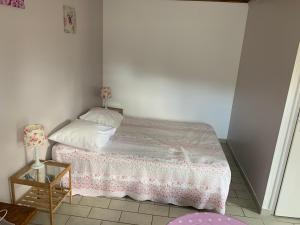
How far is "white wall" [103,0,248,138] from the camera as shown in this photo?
361 centimetres

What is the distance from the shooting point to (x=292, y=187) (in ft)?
7.36

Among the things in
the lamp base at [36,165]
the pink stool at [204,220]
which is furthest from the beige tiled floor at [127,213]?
the pink stool at [204,220]

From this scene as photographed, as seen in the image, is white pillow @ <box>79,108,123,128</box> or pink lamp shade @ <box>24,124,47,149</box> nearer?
pink lamp shade @ <box>24,124,47,149</box>

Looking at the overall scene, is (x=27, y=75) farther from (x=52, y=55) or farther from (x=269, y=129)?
(x=269, y=129)

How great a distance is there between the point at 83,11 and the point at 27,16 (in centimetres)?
120

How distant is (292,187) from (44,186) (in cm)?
216

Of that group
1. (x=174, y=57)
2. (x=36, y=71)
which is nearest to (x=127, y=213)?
(x=36, y=71)

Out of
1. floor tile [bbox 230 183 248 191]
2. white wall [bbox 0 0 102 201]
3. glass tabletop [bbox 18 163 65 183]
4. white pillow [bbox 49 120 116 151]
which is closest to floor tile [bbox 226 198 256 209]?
floor tile [bbox 230 183 248 191]

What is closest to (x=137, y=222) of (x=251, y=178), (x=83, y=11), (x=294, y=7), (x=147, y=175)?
(x=147, y=175)

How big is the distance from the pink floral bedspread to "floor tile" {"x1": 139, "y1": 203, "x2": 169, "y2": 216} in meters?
0.06

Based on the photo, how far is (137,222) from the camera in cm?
215

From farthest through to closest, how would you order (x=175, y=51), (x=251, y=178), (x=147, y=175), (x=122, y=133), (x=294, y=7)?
(x=175, y=51) → (x=122, y=133) → (x=251, y=178) → (x=147, y=175) → (x=294, y=7)

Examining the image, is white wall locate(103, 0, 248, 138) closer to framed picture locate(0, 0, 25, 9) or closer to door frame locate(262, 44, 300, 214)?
door frame locate(262, 44, 300, 214)

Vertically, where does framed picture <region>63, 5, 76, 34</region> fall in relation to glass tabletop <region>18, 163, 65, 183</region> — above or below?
above
